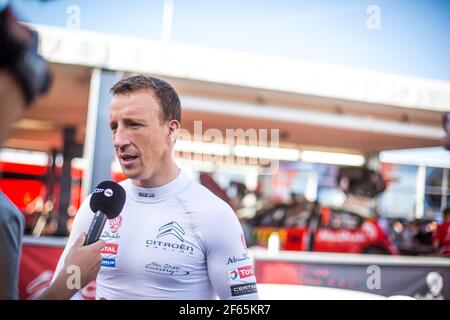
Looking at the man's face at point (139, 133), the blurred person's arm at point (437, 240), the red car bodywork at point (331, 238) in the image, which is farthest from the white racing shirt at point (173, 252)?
the red car bodywork at point (331, 238)

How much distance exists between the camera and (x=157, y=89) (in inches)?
59.1

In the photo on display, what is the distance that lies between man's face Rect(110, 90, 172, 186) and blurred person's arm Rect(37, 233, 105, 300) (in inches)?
10.7

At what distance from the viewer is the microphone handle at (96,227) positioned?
4.64 ft

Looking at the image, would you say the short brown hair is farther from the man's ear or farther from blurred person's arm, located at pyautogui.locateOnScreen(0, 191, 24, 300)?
blurred person's arm, located at pyautogui.locateOnScreen(0, 191, 24, 300)

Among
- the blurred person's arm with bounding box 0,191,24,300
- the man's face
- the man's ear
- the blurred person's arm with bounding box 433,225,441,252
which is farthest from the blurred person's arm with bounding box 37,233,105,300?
the blurred person's arm with bounding box 433,225,441,252

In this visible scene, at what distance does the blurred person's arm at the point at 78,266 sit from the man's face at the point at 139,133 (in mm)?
273

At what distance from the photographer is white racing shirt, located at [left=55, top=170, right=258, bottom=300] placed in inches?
56.2

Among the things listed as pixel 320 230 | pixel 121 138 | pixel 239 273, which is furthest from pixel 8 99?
pixel 320 230

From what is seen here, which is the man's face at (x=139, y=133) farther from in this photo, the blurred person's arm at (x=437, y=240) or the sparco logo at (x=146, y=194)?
the blurred person's arm at (x=437, y=240)

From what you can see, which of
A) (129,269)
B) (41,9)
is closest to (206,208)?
(129,269)

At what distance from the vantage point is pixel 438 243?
9.25ft

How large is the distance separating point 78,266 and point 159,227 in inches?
11.4

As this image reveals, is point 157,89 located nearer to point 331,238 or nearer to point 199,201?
point 199,201

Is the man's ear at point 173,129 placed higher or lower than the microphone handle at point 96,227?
higher
